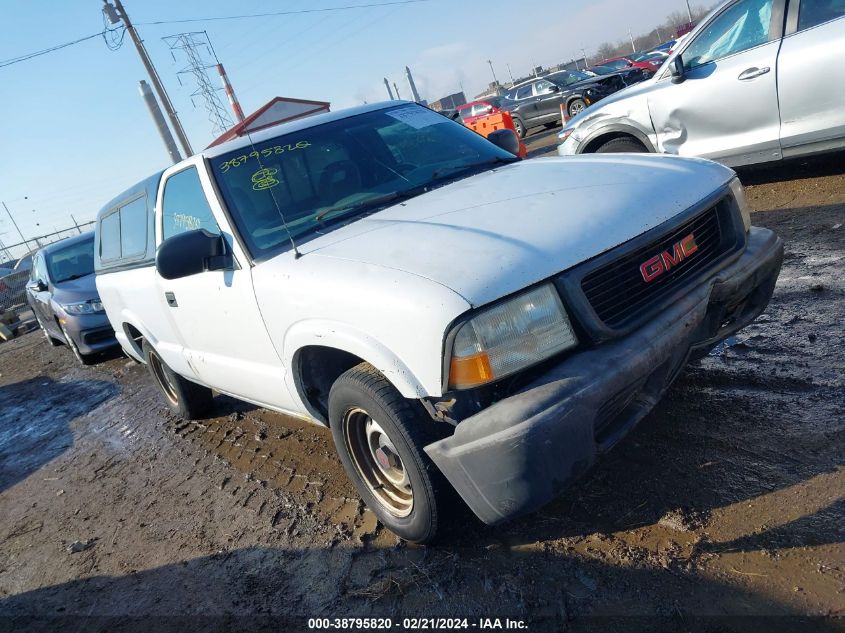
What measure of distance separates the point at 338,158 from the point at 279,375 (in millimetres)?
1206

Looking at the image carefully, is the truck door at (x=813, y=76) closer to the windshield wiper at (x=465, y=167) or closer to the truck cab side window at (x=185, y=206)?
the windshield wiper at (x=465, y=167)

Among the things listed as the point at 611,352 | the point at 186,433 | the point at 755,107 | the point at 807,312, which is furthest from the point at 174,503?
the point at 755,107

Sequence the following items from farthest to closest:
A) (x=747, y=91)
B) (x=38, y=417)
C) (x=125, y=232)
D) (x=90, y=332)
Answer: (x=90, y=332) < (x=38, y=417) < (x=747, y=91) < (x=125, y=232)

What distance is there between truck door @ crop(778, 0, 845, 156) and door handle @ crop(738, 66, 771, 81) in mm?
110

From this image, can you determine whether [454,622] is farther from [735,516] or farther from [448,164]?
[448,164]

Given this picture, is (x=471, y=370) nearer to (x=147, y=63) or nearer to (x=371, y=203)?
(x=371, y=203)

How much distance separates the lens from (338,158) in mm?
3244

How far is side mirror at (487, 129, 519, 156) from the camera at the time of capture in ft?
12.6

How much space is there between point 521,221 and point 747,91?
4.08 metres

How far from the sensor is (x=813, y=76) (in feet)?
15.6

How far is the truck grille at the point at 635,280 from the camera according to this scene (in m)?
2.11

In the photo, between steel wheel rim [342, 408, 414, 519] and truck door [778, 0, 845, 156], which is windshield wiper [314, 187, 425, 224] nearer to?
steel wheel rim [342, 408, 414, 519]

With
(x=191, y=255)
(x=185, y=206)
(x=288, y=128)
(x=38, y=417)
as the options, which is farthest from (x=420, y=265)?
(x=38, y=417)

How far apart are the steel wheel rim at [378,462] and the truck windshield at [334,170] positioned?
90 centimetres
